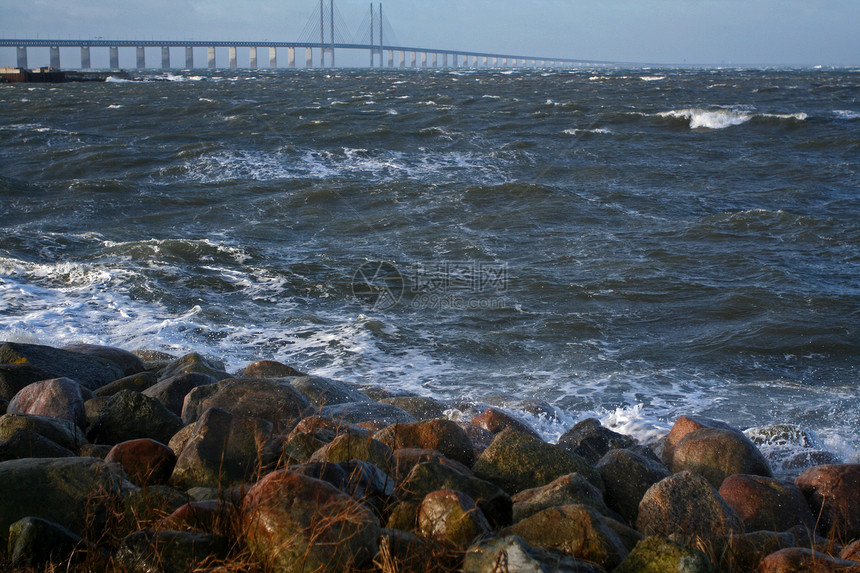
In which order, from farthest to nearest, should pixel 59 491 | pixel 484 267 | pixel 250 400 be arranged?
pixel 484 267 → pixel 250 400 → pixel 59 491

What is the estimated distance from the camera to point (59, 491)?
255 cm

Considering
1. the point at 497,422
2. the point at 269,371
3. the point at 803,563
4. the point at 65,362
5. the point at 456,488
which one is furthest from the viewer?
the point at 269,371

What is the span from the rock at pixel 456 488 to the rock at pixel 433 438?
0.63 m

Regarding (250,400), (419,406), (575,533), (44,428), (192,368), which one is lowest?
(419,406)

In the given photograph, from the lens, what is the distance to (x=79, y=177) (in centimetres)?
1579

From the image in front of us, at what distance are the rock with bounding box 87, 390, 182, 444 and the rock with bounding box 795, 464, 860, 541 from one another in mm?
3281

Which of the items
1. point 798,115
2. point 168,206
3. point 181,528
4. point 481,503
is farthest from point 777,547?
point 798,115

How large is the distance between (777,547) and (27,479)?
9.21 ft

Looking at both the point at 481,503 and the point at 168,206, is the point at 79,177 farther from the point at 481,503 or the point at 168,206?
the point at 481,503

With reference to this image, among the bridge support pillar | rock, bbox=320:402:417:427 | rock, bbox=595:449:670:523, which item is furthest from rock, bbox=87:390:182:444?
the bridge support pillar

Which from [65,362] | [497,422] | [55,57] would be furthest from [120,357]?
[55,57]

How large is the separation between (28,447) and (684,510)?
275 cm

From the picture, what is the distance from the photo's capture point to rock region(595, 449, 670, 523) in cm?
339

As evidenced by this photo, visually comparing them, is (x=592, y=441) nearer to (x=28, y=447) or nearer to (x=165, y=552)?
(x=165, y=552)
